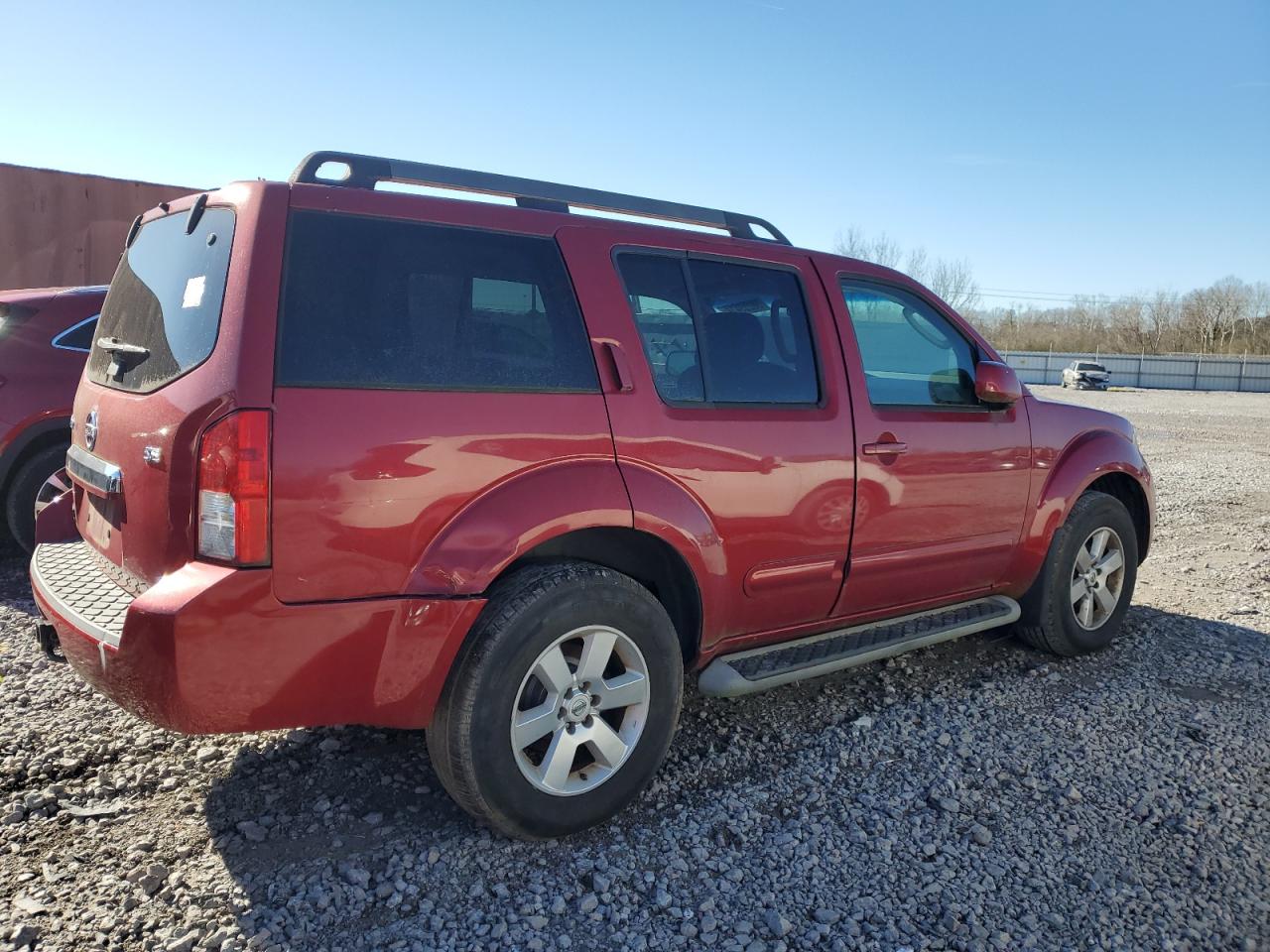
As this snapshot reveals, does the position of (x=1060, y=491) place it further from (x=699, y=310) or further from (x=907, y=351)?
(x=699, y=310)

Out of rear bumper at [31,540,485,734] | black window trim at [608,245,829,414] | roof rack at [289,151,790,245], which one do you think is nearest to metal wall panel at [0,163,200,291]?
roof rack at [289,151,790,245]

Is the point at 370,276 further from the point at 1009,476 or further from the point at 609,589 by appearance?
the point at 1009,476

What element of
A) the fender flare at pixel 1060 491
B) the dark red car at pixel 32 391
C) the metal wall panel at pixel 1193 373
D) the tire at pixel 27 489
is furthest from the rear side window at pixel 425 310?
the metal wall panel at pixel 1193 373

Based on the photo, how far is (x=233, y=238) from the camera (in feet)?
8.39

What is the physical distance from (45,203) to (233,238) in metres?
10.6

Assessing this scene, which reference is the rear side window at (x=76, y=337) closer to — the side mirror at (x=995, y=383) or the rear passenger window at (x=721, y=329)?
the rear passenger window at (x=721, y=329)

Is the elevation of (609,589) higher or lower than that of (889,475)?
lower

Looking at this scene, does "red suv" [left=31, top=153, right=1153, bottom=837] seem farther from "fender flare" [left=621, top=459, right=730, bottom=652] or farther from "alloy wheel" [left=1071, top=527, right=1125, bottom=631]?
"alloy wheel" [left=1071, top=527, right=1125, bottom=631]

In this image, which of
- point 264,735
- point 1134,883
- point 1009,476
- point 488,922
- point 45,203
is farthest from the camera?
point 45,203

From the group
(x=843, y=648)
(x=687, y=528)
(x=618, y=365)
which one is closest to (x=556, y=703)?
(x=687, y=528)

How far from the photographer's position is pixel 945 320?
13.9ft

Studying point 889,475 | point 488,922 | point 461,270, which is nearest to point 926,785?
point 889,475

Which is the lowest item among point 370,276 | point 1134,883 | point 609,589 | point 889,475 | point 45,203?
point 1134,883

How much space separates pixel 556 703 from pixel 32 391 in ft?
14.4
